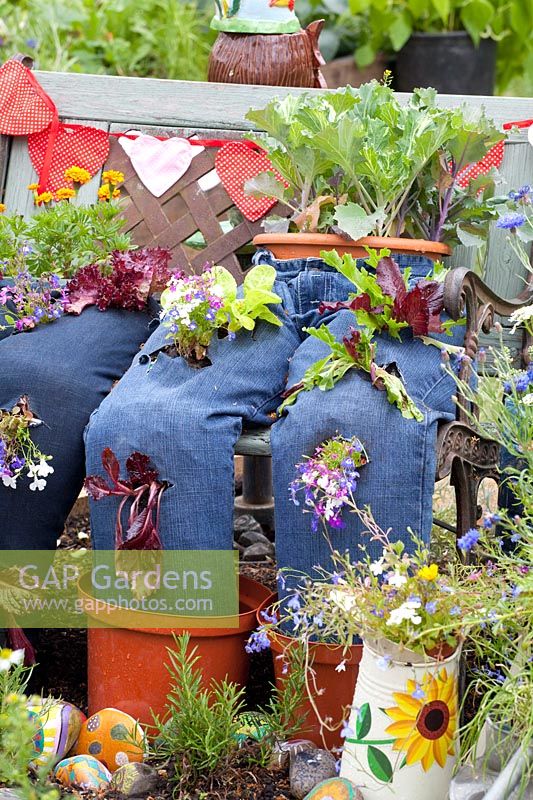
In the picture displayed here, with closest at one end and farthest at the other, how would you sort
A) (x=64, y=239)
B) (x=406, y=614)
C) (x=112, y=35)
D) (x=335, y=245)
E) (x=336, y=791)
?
(x=406, y=614), (x=336, y=791), (x=335, y=245), (x=64, y=239), (x=112, y=35)

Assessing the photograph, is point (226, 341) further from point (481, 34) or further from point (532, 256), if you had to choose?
point (481, 34)

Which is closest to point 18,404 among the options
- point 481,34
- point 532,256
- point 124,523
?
point 124,523

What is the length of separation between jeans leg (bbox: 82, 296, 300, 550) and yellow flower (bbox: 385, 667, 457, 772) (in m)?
0.56

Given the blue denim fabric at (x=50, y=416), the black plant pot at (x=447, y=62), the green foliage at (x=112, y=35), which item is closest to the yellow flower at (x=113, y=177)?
the blue denim fabric at (x=50, y=416)

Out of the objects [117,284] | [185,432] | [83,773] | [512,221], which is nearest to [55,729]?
[83,773]

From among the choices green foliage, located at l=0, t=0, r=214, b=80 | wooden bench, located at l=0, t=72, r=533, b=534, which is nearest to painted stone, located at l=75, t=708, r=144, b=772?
wooden bench, located at l=0, t=72, r=533, b=534

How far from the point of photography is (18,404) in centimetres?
244

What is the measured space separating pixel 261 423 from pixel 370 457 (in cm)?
→ 35

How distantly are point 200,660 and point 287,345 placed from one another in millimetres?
760

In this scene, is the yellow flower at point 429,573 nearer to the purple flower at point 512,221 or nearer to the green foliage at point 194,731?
the green foliage at point 194,731

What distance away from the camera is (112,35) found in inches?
245

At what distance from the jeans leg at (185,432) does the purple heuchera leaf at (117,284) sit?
36 centimetres

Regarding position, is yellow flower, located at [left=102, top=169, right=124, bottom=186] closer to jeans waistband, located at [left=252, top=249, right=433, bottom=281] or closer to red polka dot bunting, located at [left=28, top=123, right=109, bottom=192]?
red polka dot bunting, located at [left=28, top=123, right=109, bottom=192]

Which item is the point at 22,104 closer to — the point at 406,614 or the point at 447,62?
the point at 406,614
